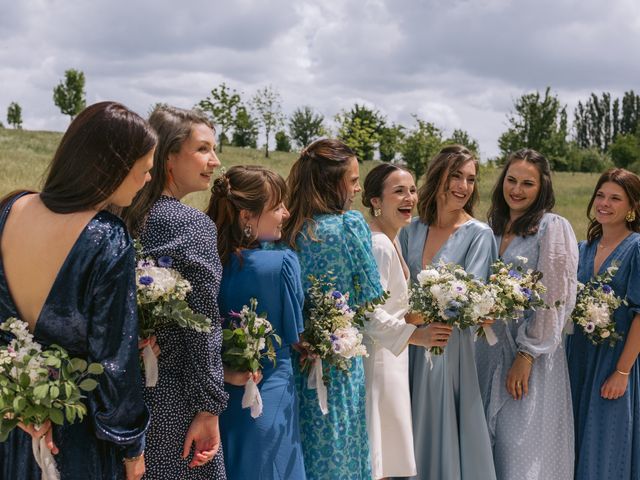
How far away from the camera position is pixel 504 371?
5.16 meters

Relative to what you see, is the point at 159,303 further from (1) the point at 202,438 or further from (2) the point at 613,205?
(2) the point at 613,205

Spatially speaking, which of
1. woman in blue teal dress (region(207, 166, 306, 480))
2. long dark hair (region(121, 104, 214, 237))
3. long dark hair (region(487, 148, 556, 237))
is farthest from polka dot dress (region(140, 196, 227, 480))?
long dark hair (region(487, 148, 556, 237))

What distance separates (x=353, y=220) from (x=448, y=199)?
4.27 feet

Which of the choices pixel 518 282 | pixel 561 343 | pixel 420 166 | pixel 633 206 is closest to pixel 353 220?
pixel 518 282

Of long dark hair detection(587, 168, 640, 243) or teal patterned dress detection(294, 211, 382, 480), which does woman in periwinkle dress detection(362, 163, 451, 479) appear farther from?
long dark hair detection(587, 168, 640, 243)

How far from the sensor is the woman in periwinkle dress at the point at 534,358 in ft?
16.4

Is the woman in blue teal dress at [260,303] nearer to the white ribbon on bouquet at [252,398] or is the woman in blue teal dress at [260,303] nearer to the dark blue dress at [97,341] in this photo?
the white ribbon on bouquet at [252,398]

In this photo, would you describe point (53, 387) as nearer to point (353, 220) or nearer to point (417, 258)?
point (353, 220)

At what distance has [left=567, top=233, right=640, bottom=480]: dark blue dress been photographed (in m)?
5.25

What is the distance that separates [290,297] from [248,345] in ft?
1.17

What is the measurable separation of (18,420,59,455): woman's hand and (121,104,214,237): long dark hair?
1.04m

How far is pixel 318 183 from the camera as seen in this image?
4344 mm

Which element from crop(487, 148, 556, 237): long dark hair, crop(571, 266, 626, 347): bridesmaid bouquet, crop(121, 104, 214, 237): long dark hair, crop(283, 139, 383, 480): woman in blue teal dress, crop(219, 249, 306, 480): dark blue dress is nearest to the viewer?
crop(121, 104, 214, 237): long dark hair

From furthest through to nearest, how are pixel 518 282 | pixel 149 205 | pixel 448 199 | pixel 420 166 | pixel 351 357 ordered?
pixel 420 166 → pixel 448 199 → pixel 518 282 → pixel 351 357 → pixel 149 205
